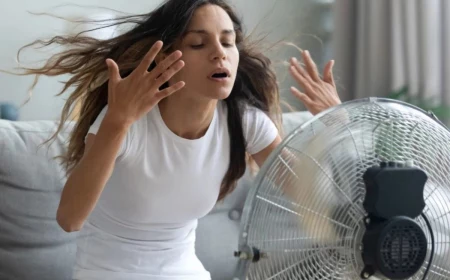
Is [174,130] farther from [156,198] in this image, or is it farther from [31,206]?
[31,206]

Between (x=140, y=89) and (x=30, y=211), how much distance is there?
0.71 m

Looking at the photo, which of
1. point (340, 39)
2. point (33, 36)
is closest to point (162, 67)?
point (33, 36)

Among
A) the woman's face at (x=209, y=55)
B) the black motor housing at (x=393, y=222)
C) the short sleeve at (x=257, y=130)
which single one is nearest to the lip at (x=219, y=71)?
the woman's face at (x=209, y=55)

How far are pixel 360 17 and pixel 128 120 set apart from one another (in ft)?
6.14

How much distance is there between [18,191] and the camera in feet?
5.46

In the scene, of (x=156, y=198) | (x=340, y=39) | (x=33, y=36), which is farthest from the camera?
(x=340, y=39)

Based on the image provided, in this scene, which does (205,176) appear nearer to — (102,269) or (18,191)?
(102,269)

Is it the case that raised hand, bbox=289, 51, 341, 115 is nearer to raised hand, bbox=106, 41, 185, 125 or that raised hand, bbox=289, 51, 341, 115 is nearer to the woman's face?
the woman's face

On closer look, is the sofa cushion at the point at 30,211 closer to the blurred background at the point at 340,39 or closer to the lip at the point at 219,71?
the blurred background at the point at 340,39

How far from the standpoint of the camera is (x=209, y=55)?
1.24 metres

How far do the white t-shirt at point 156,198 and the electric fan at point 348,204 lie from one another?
0.37m

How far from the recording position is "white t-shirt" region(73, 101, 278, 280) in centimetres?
132

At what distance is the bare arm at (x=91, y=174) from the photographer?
111 centimetres

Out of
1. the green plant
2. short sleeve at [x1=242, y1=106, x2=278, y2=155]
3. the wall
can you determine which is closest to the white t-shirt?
short sleeve at [x1=242, y1=106, x2=278, y2=155]
